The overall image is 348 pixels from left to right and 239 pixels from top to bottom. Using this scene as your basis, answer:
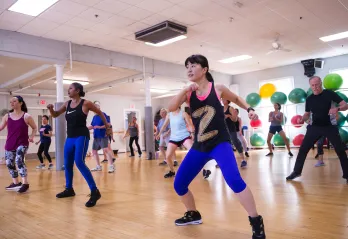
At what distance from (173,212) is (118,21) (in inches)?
214

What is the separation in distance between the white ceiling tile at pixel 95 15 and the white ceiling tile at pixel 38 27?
2.90 feet

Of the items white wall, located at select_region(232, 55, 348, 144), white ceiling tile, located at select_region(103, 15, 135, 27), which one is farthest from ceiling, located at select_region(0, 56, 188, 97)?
white wall, located at select_region(232, 55, 348, 144)

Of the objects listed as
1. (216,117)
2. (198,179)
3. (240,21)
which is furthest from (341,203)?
(240,21)

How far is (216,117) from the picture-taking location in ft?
7.25

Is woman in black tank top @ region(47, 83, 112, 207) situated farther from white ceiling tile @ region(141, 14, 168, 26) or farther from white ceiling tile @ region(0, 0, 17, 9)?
white ceiling tile @ region(141, 14, 168, 26)

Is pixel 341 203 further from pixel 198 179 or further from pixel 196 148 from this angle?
pixel 198 179

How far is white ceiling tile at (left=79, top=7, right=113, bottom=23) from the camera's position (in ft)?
21.2

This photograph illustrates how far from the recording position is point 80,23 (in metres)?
7.09

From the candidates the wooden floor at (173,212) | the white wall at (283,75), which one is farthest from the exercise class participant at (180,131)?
the white wall at (283,75)

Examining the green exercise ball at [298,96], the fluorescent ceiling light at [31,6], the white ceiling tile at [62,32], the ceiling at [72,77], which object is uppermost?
the fluorescent ceiling light at [31,6]

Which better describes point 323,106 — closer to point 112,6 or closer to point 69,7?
point 112,6

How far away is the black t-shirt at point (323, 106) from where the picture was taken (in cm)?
403

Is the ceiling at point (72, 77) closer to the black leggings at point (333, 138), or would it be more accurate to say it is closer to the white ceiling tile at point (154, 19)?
the white ceiling tile at point (154, 19)

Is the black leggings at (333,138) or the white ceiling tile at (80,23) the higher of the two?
the white ceiling tile at (80,23)
